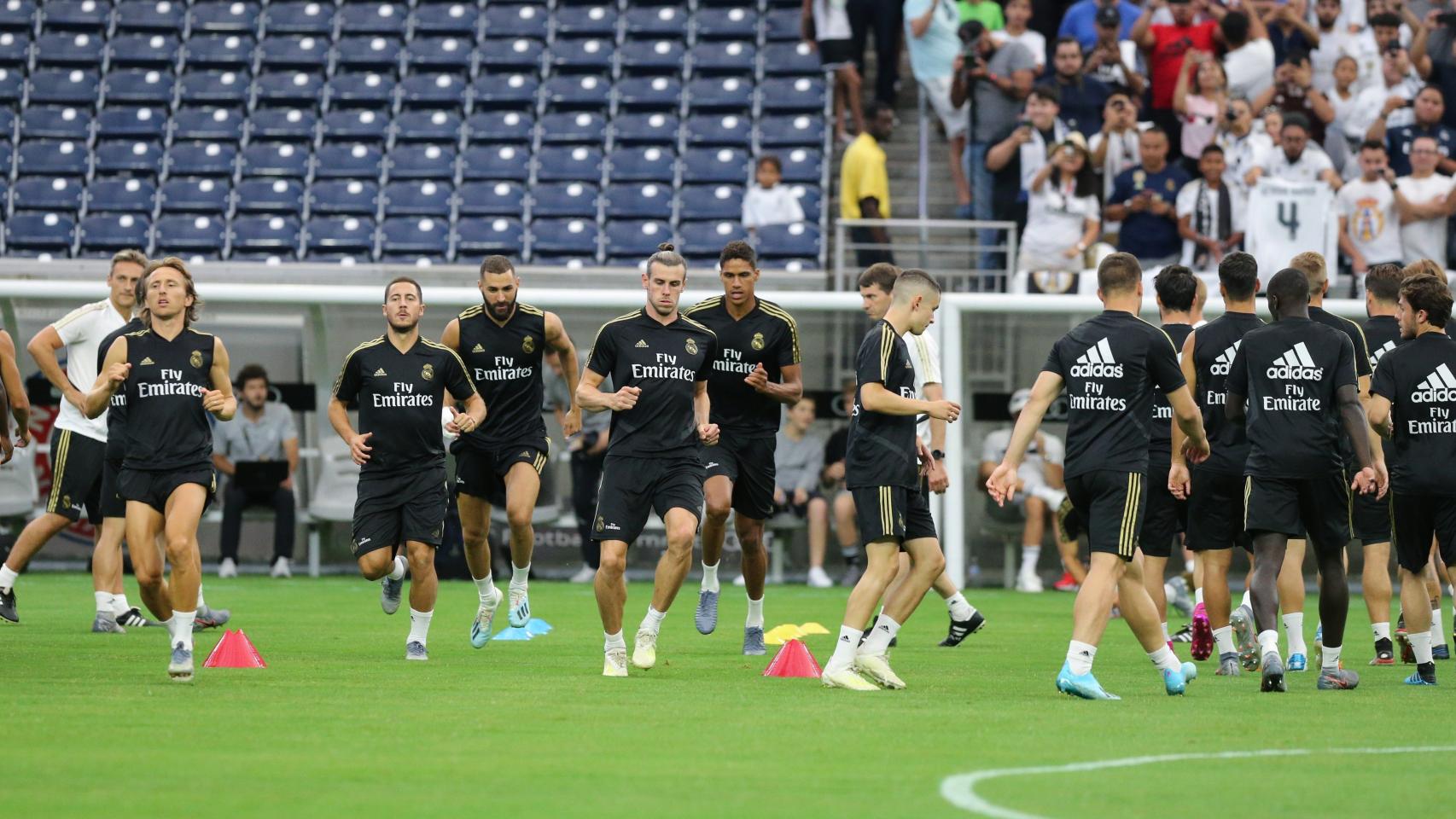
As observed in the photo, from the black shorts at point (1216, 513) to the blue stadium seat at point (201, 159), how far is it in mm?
15961

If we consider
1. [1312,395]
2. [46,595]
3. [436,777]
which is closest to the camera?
[436,777]

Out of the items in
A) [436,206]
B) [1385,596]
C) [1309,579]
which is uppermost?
[436,206]

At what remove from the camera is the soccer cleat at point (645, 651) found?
10352 millimetres

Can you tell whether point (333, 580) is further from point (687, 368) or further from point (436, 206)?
point (687, 368)

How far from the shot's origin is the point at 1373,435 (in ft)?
33.3

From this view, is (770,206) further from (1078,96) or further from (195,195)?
(195,195)

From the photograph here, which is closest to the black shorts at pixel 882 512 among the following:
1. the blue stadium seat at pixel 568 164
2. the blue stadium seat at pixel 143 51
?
the blue stadium seat at pixel 568 164

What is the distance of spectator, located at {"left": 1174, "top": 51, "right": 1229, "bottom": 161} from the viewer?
21.4 m

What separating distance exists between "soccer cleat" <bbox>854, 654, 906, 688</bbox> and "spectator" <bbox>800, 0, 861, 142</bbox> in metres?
14.3

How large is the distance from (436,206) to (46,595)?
8.17 meters

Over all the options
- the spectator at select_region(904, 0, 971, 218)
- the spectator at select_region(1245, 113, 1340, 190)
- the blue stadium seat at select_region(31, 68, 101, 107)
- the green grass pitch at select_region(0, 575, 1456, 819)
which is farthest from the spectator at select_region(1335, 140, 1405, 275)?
the blue stadium seat at select_region(31, 68, 101, 107)

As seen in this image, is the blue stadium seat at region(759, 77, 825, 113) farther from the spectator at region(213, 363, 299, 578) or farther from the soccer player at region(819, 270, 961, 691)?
the soccer player at region(819, 270, 961, 691)

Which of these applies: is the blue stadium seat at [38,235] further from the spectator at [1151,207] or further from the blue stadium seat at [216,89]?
the spectator at [1151,207]

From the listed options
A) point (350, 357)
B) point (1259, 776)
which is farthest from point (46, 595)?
point (1259, 776)
